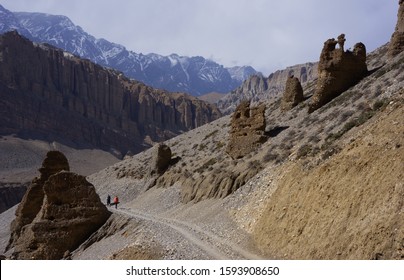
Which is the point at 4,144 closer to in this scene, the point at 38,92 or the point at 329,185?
the point at 38,92

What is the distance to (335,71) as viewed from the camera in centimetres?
3506

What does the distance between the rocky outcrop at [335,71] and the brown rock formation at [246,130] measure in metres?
4.35

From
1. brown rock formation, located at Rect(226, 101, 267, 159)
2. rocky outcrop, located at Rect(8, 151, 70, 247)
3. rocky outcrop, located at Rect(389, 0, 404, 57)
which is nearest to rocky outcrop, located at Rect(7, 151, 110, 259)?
rocky outcrop, located at Rect(8, 151, 70, 247)

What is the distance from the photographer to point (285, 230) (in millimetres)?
16781

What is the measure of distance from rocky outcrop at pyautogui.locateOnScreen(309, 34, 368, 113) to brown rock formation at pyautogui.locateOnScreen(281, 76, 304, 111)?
7.63m

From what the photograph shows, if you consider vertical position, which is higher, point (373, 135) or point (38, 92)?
point (38, 92)

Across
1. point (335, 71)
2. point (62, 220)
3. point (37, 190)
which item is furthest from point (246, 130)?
point (37, 190)

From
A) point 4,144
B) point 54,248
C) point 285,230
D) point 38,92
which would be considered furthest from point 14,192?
point 285,230

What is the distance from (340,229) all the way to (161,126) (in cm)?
16238

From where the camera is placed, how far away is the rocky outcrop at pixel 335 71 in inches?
1358

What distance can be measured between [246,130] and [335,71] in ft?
27.0

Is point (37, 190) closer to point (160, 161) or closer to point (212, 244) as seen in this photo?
point (160, 161)

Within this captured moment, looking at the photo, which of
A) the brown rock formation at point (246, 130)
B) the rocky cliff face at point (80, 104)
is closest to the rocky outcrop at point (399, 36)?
the brown rock formation at point (246, 130)

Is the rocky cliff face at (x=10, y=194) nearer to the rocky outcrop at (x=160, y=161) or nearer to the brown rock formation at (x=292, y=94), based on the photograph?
the rocky outcrop at (x=160, y=161)
